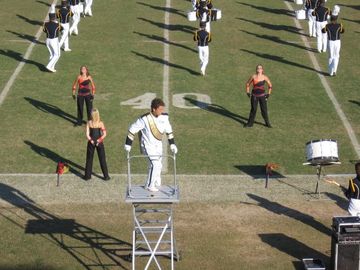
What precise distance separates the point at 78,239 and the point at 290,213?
182 inches

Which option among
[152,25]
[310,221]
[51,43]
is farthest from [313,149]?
[152,25]

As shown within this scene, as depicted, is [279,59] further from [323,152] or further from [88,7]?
[323,152]

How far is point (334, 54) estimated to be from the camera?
27.7 m

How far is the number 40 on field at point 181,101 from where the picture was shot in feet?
82.6

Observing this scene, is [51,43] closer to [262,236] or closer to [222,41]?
[222,41]

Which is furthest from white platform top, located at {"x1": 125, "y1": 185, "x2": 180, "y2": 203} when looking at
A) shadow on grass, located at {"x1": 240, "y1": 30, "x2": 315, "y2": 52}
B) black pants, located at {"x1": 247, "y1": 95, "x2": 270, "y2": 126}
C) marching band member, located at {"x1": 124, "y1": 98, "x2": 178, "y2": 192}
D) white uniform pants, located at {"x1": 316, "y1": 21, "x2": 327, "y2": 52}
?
shadow on grass, located at {"x1": 240, "y1": 30, "x2": 315, "y2": 52}

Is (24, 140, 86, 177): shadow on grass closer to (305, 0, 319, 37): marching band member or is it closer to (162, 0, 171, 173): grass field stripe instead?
(162, 0, 171, 173): grass field stripe

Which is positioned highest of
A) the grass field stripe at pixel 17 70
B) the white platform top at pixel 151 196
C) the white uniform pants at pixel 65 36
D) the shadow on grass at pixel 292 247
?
the white uniform pants at pixel 65 36

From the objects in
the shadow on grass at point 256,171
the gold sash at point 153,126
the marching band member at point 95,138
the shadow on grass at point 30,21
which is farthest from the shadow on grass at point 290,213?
the shadow on grass at point 30,21

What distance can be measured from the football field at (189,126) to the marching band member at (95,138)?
0.42 m

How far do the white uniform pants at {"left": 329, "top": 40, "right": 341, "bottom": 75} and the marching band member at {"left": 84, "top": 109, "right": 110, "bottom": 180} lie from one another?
10885 mm

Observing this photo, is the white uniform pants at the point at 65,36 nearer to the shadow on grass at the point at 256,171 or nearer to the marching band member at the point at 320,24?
the marching band member at the point at 320,24

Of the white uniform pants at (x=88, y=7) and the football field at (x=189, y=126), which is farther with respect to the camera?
the white uniform pants at (x=88, y=7)

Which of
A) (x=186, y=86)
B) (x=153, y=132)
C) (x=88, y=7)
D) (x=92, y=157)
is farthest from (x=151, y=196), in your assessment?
(x=88, y=7)
